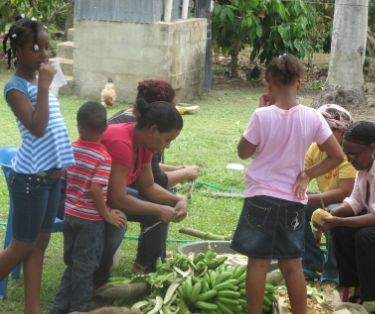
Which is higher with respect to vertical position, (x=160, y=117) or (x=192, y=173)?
(x=160, y=117)

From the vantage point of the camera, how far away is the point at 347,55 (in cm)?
1231

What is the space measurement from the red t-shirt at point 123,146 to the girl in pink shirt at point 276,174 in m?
0.65

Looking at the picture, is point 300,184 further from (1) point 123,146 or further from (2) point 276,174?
(1) point 123,146

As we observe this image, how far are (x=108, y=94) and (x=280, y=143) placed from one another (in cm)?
810

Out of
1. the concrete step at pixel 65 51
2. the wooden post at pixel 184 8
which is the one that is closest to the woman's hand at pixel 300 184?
the wooden post at pixel 184 8

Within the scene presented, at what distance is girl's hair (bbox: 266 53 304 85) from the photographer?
4.34 metres

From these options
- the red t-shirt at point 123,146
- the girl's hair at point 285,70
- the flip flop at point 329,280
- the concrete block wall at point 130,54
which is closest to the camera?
the girl's hair at point 285,70

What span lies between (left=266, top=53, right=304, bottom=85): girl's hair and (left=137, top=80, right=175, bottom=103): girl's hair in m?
0.95

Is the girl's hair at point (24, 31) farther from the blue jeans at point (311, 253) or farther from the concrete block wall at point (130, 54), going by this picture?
the concrete block wall at point (130, 54)

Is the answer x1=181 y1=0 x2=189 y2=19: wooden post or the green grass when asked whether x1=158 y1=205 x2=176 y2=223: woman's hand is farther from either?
x1=181 y1=0 x2=189 y2=19: wooden post

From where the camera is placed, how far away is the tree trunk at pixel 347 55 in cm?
1205

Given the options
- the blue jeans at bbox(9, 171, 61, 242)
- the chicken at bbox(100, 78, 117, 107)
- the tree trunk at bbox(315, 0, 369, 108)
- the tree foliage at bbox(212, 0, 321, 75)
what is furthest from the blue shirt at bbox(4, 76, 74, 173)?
the tree foliage at bbox(212, 0, 321, 75)

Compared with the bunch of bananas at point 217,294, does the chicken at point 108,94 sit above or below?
below

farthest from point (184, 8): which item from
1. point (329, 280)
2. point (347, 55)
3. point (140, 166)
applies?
point (140, 166)
